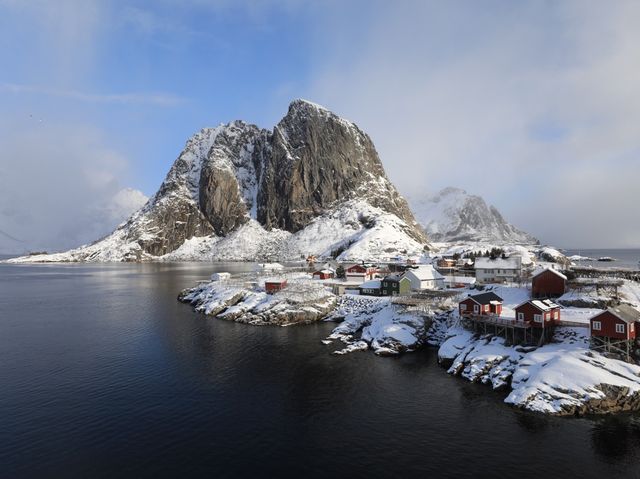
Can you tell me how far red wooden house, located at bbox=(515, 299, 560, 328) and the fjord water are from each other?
11268 mm

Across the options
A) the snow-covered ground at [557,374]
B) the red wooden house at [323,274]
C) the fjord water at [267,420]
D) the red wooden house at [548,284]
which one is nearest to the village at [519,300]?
the red wooden house at [548,284]

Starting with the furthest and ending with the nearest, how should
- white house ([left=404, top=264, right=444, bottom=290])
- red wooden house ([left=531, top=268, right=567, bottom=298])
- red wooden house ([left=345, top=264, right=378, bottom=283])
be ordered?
red wooden house ([left=345, top=264, right=378, bottom=283])
white house ([left=404, top=264, right=444, bottom=290])
red wooden house ([left=531, top=268, right=567, bottom=298])

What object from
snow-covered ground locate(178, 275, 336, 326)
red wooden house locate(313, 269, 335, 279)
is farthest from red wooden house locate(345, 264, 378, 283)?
snow-covered ground locate(178, 275, 336, 326)

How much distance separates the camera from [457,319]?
5478 cm

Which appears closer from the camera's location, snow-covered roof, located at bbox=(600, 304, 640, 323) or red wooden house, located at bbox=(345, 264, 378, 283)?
snow-covered roof, located at bbox=(600, 304, 640, 323)

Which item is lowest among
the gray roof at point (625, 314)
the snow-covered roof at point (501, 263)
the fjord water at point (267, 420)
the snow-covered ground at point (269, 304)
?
the fjord water at point (267, 420)

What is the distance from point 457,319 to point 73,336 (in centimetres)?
5616

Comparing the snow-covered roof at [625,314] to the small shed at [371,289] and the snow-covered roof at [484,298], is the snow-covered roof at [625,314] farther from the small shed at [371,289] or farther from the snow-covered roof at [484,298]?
the small shed at [371,289]

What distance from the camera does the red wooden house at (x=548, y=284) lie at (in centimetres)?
5816

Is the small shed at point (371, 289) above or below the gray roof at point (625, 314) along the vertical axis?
below

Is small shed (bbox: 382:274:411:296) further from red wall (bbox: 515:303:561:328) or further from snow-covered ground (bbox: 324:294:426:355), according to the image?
red wall (bbox: 515:303:561:328)

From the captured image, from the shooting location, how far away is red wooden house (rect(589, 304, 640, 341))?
37.6 meters

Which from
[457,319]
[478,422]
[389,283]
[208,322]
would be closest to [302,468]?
[478,422]

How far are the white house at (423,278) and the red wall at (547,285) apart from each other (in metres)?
22.0
